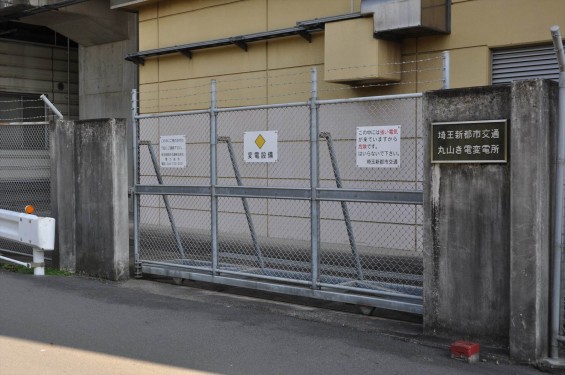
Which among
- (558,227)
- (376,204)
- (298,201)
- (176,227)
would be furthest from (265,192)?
(298,201)

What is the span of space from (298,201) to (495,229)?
6.80m

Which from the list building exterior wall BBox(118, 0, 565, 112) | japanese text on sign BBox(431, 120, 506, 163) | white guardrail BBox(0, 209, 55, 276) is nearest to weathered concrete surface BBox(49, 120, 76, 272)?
white guardrail BBox(0, 209, 55, 276)

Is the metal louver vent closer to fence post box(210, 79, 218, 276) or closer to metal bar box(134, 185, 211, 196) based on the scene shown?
fence post box(210, 79, 218, 276)

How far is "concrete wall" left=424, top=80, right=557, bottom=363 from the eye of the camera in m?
5.76

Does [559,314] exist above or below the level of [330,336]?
above

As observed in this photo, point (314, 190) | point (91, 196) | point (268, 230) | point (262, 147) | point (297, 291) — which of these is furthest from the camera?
point (268, 230)

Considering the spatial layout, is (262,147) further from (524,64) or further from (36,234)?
(524,64)

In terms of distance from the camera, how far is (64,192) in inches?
406

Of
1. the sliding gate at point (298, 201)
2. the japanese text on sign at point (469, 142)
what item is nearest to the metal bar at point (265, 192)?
the sliding gate at point (298, 201)

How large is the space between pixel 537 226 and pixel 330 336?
90.9 inches

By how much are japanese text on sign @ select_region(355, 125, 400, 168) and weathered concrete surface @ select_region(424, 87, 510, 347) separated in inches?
24.7

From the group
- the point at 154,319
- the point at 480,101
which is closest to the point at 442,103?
the point at 480,101

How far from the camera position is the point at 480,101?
6.21 metres

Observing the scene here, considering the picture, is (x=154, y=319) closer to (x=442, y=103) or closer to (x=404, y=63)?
(x=442, y=103)
